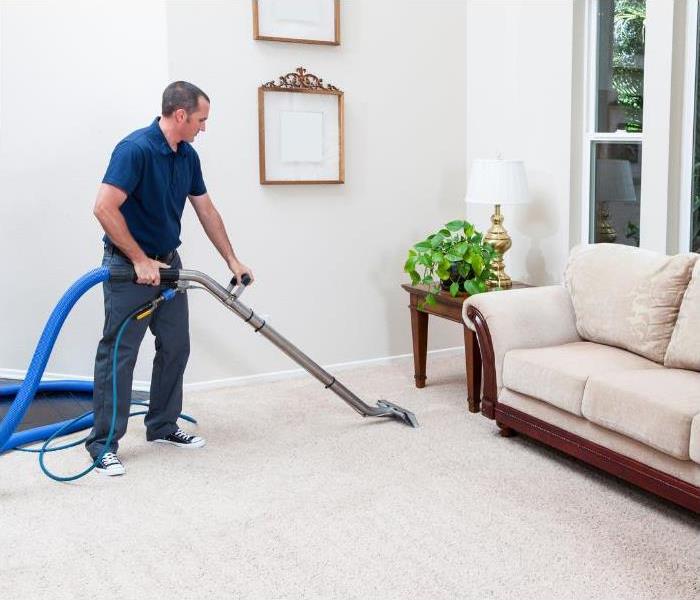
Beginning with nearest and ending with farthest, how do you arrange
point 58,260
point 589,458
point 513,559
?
point 513,559 < point 589,458 < point 58,260

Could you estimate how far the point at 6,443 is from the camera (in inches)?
129

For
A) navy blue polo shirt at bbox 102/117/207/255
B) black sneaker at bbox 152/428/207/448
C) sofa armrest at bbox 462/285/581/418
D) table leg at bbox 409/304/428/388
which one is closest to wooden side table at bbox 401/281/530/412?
table leg at bbox 409/304/428/388

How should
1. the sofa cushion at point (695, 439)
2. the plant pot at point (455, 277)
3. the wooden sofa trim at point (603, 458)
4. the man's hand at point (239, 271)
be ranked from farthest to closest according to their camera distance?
1. the plant pot at point (455, 277)
2. the man's hand at point (239, 271)
3. the wooden sofa trim at point (603, 458)
4. the sofa cushion at point (695, 439)

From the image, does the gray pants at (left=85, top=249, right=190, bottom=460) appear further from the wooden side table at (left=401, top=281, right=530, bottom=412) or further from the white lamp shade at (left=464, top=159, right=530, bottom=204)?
the white lamp shade at (left=464, top=159, right=530, bottom=204)

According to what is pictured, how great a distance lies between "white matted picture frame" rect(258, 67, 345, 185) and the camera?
171 inches

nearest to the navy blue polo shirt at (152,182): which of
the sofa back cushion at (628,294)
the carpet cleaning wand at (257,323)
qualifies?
the carpet cleaning wand at (257,323)

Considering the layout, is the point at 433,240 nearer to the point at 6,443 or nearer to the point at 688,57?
the point at 688,57

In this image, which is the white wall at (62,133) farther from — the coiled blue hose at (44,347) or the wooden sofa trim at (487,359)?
the wooden sofa trim at (487,359)

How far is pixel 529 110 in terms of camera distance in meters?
4.41

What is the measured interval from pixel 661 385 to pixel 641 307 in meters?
0.51

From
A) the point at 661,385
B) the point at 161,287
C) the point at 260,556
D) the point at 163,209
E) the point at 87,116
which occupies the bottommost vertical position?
the point at 260,556

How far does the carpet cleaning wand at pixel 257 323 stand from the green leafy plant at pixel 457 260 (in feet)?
2.13

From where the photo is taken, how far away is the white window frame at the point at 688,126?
11.6 ft

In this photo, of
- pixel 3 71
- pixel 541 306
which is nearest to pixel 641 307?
pixel 541 306
